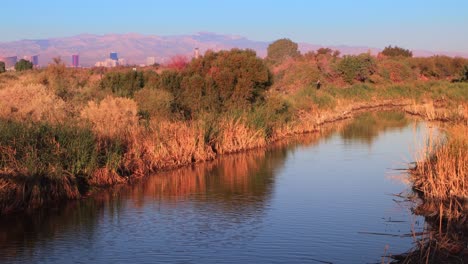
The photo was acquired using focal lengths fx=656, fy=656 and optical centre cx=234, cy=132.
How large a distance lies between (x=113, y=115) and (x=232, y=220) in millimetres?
10422

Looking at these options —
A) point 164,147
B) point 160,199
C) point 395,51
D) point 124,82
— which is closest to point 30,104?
point 164,147

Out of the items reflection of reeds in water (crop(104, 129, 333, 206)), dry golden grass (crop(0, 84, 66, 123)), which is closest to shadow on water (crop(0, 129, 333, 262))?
reflection of reeds in water (crop(104, 129, 333, 206))

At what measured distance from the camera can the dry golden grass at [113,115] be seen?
68.1 feet

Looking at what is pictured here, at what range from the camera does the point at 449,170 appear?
14.2 meters

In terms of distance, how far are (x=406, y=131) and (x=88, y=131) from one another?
19.2m

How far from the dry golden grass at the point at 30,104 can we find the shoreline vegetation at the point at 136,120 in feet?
0.14

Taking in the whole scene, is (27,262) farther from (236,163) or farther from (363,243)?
(236,163)

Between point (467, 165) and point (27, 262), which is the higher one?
point (467, 165)

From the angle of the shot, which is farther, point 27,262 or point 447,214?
point 447,214

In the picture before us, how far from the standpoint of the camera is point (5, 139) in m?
16.0

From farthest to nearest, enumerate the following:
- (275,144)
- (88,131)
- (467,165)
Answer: (275,144), (88,131), (467,165)

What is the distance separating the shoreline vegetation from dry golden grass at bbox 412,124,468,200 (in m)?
4.75

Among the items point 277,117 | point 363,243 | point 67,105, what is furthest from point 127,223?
point 277,117

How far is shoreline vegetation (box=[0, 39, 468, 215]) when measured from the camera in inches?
636
